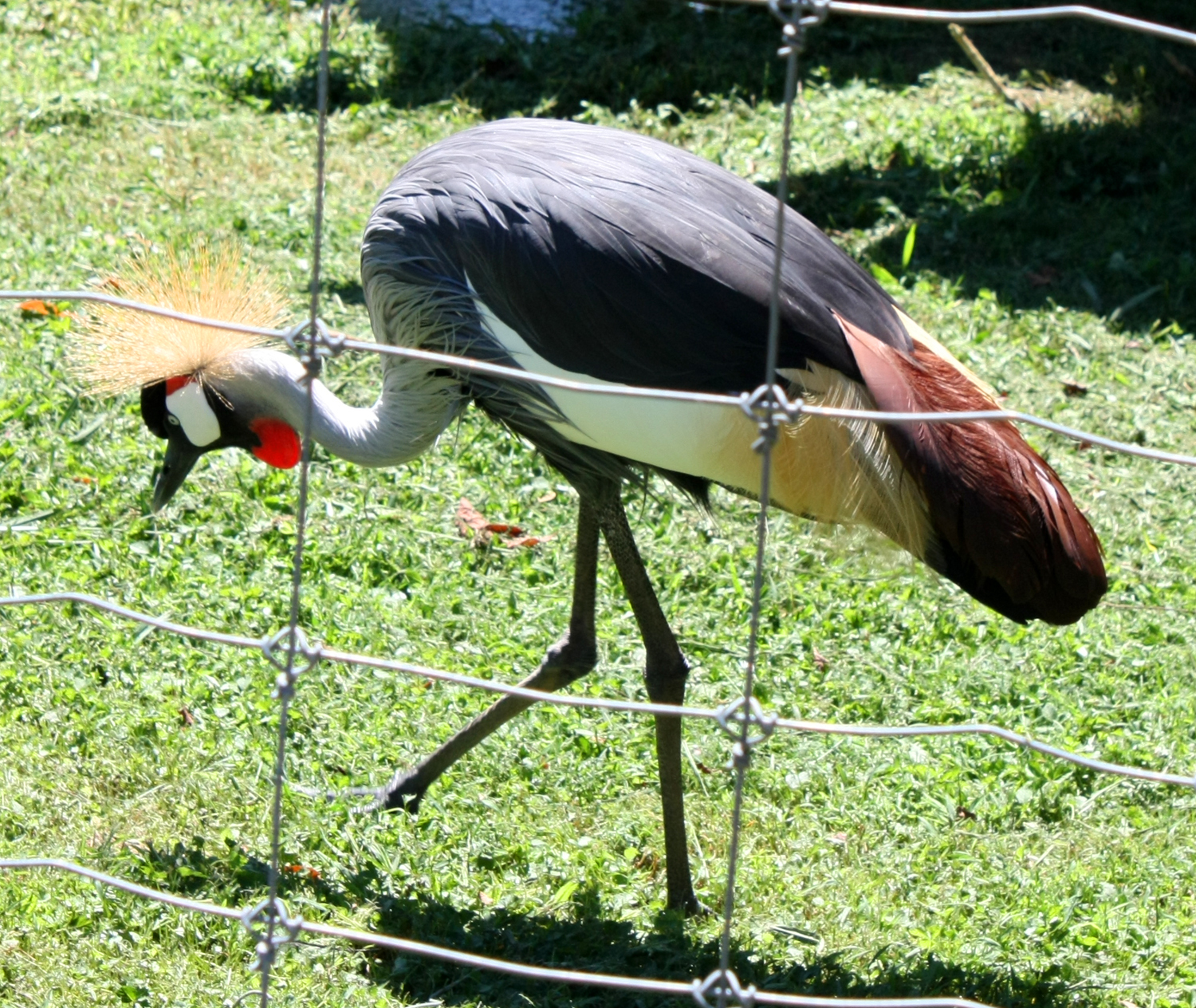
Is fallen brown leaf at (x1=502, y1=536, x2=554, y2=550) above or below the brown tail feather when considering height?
below

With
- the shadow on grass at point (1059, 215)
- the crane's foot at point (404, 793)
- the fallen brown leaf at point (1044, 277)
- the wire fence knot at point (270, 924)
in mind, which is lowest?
the crane's foot at point (404, 793)

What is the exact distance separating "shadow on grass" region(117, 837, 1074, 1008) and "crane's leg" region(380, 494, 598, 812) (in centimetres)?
22

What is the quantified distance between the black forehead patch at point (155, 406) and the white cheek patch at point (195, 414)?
1.0 inches

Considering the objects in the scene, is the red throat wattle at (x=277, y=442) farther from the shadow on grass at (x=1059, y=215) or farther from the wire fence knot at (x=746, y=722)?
the shadow on grass at (x=1059, y=215)

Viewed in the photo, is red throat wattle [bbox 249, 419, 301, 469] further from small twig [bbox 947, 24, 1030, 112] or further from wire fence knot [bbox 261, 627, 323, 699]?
small twig [bbox 947, 24, 1030, 112]

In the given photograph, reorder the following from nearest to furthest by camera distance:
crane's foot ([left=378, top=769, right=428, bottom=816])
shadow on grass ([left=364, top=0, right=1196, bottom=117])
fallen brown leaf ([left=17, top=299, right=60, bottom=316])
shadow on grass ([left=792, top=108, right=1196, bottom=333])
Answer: crane's foot ([left=378, top=769, right=428, bottom=816]), fallen brown leaf ([left=17, top=299, right=60, bottom=316]), shadow on grass ([left=792, top=108, right=1196, bottom=333]), shadow on grass ([left=364, top=0, right=1196, bottom=117])

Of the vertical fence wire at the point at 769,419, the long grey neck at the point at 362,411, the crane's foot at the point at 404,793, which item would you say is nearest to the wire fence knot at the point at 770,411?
the vertical fence wire at the point at 769,419

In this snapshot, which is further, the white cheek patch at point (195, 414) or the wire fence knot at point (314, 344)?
the white cheek patch at point (195, 414)

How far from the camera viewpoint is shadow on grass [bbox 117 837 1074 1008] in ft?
8.20

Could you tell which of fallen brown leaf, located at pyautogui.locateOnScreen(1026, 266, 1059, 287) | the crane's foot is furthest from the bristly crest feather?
fallen brown leaf, located at pyautogui.locateOnScreen(1026, 266, 1059, 287)

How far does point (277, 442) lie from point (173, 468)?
0.27m

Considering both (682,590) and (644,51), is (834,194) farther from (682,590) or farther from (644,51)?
(682,590)

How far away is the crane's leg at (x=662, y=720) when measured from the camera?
2.65 m

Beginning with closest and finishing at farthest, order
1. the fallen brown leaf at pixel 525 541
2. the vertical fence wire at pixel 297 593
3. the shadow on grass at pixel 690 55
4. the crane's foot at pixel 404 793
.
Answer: the vertical fence wire at pixel 297 593, the crane's foot at pixel 404 793, the fallen brown leaf at pixel 525 541, the shadow on grass at pixel 690 55
